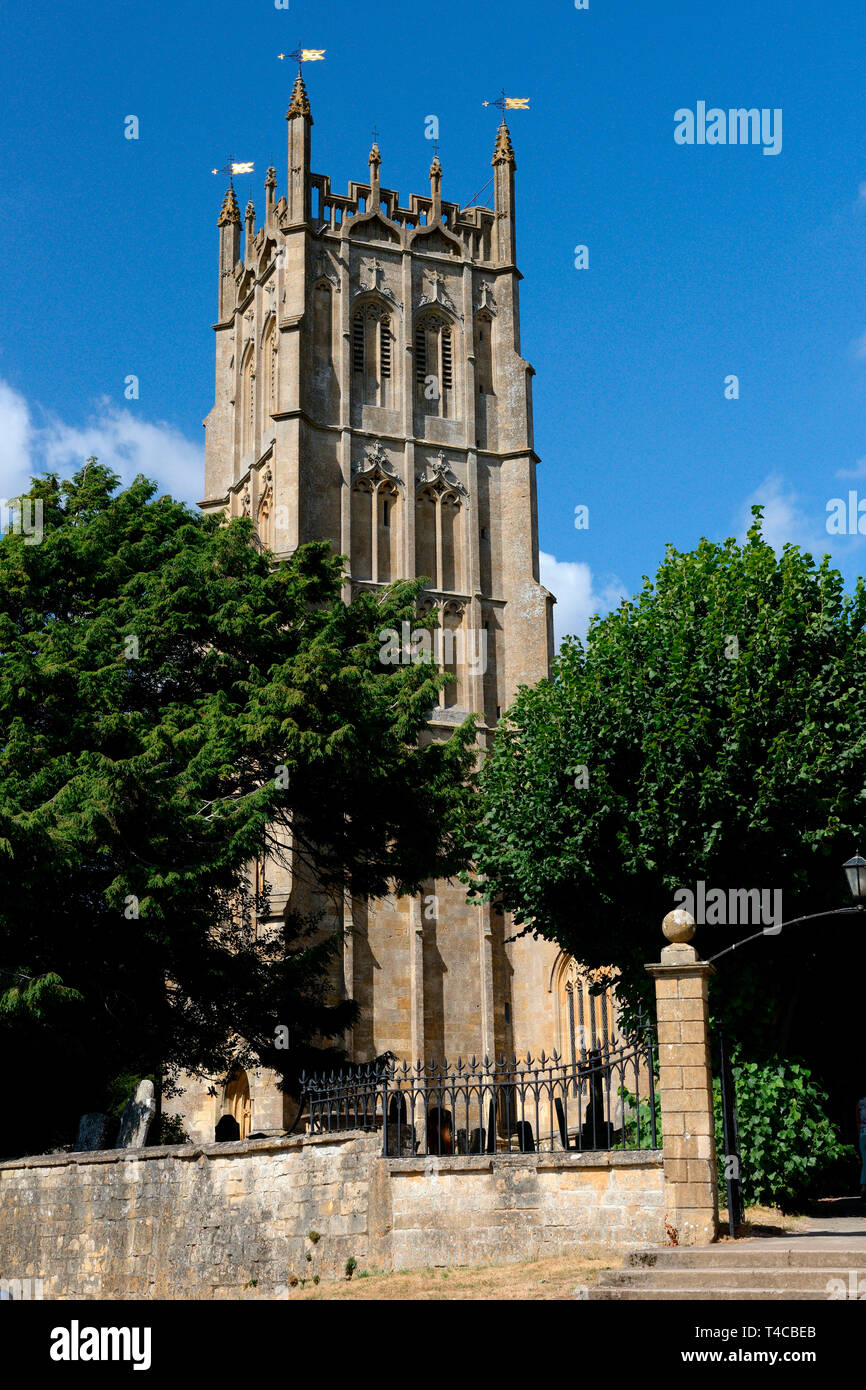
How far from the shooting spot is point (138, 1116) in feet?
63.9

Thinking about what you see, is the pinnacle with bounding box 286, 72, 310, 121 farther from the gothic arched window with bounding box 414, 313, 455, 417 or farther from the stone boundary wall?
the stone boundary wall

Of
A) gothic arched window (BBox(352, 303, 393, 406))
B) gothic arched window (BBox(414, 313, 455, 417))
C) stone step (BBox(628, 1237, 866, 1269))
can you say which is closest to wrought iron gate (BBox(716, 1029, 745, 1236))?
stone step (BBox(628, 1237, 866, 1269))

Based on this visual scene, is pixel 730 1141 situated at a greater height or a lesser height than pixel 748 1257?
greater

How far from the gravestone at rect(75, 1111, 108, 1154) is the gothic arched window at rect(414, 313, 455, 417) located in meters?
29.6

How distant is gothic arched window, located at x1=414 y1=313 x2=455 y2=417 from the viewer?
45125mm

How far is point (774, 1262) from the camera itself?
11.0 meters

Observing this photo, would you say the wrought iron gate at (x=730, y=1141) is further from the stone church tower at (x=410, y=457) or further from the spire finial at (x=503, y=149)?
the spire finial at (x=503, y=149)

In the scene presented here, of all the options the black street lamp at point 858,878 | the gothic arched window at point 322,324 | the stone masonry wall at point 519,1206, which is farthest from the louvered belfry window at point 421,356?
the stone masonry wall at point 519,1206

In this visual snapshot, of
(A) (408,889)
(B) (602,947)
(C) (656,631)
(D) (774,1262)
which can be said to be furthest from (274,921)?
(D) (774,1262)

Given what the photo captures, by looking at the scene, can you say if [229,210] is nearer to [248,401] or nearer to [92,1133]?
[248,401]

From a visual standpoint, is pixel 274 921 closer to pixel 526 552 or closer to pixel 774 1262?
pixel 526 552

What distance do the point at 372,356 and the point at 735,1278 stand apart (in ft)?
123

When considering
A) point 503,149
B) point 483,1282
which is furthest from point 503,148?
point 483,1282
